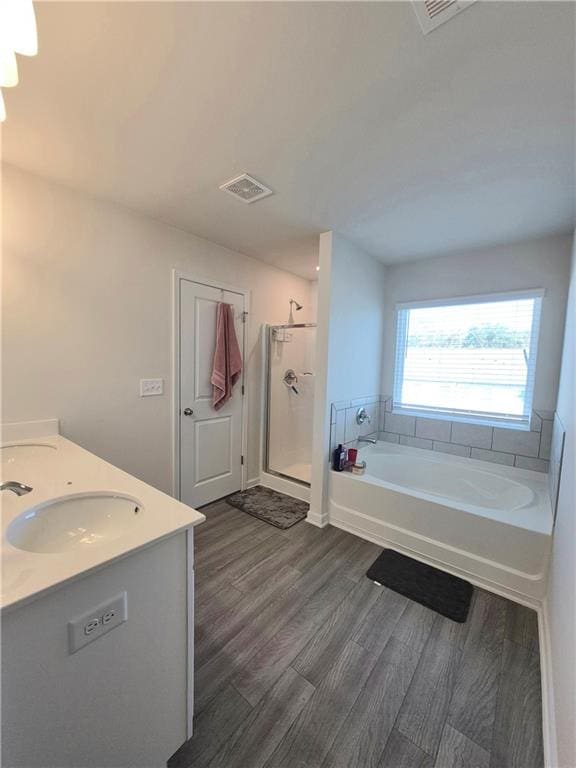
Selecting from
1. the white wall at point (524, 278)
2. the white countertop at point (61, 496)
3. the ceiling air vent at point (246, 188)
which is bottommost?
the white countertop at point (61, 496)

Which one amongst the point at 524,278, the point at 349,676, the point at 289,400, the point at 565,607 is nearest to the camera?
the point at 565,607

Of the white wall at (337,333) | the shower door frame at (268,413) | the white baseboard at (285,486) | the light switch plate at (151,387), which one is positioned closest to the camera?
the light switch plate at (151,387)

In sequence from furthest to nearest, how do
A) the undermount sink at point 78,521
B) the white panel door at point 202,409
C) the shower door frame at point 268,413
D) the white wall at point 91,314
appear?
the shower door frame at point 268,413, the white panel door at point 202,409, the white wall at point 91,314, the undermount sink at point 78,521

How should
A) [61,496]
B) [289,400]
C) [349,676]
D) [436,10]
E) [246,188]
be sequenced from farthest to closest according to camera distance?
[289,400] → [246,188] → [349,676] → [61,496] → [436,10]

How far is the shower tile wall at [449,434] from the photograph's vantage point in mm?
2436

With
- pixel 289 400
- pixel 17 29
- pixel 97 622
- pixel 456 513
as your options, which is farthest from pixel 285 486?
pixel 17 29

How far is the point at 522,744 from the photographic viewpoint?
1111 millimetres

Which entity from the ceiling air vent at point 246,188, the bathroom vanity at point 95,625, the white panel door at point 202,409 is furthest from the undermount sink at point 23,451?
the ceiling air vent at point 246,188

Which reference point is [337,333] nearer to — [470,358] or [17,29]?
[470,358]

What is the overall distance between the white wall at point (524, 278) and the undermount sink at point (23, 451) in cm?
314

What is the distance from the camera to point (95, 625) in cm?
74

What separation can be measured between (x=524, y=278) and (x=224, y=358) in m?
2.58

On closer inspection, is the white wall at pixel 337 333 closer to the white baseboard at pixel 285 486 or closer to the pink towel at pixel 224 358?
the white baseboard at pixel 285 486

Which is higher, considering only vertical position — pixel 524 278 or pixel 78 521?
pixel 524 278
